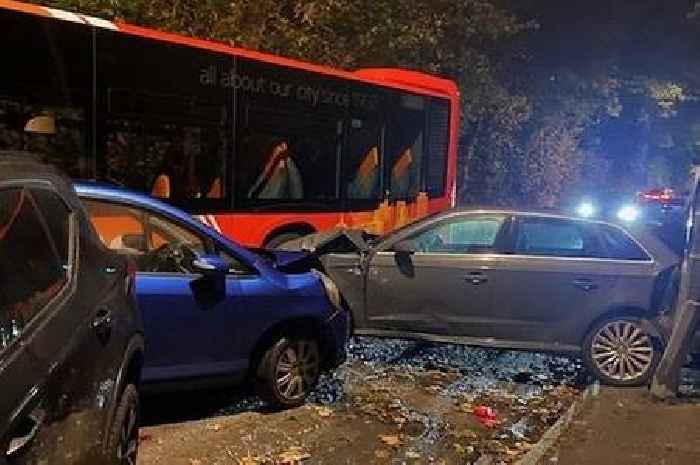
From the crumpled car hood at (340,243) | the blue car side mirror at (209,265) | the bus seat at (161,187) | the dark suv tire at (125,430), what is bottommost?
the dark suv tire at (125,430)

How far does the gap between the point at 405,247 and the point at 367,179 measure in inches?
158

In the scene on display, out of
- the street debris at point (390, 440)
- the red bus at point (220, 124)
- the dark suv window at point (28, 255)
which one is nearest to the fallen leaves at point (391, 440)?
the street debris at point (390, 440)

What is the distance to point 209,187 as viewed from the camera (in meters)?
9.43

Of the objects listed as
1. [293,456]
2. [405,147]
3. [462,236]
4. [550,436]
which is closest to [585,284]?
[462,236]

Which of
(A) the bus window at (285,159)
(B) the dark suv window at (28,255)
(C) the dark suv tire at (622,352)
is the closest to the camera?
(B) the dark suv window at (28,255)

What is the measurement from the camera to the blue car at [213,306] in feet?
18.2

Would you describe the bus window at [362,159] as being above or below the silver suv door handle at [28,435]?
above

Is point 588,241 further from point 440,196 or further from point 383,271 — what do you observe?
point 440,196

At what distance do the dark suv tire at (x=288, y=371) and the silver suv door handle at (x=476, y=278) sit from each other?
1838 mm

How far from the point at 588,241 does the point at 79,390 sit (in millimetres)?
5689

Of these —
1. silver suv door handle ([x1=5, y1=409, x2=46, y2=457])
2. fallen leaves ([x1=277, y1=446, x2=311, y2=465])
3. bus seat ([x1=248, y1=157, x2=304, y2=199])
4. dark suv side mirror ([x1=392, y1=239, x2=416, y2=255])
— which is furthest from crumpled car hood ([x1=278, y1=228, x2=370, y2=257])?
silver suv door handle ([x1=5, y1=409, x2=46, y2=457])

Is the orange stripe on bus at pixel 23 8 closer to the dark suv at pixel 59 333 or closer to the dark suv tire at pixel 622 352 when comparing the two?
the dark suv at pixel 59 333

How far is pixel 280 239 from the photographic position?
10.3 m

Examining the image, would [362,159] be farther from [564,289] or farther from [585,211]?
[564,289]
